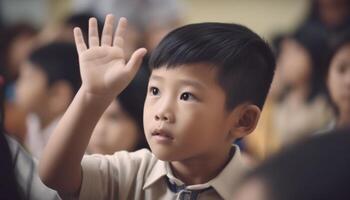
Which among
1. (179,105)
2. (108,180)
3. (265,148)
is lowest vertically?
(265,148)

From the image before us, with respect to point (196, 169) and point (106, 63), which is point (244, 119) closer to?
point (196, 169)

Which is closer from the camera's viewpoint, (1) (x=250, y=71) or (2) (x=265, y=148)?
(1) (x=250, y=71)

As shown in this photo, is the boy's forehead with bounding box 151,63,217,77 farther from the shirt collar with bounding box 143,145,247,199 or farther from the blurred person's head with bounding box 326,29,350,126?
the blurred person's head with bounding box 326,29,350,126

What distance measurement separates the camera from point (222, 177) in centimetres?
85

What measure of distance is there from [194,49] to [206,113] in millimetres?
81

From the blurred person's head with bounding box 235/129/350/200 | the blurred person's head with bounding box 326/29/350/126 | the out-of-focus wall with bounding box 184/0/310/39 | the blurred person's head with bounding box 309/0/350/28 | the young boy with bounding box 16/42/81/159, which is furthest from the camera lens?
the out-of-focus wall with bounding box 184/0/310/39

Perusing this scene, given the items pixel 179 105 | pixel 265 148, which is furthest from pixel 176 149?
pixel 265 148

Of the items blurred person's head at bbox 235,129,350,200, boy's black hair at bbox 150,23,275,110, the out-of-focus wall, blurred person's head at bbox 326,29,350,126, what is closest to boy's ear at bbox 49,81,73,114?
blurred person's head at bbox 326,29,350,126

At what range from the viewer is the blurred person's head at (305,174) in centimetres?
49

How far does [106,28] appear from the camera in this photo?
0.84 m

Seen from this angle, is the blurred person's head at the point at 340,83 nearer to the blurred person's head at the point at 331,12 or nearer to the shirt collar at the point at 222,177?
the shirt collar at the point at 222,177

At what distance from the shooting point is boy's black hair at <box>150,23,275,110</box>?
819 millimetres

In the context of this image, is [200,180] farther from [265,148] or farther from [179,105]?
[265,148]

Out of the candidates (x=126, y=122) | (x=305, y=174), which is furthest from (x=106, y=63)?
(x=126, y=122)
